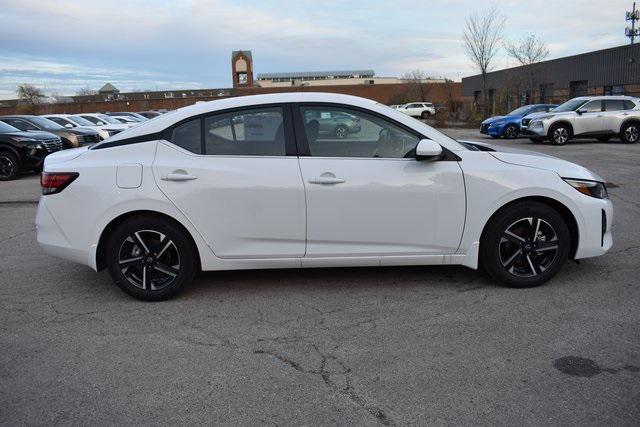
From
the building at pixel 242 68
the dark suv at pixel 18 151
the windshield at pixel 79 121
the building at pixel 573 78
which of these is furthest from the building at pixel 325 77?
the dark suv at pixel 18 151

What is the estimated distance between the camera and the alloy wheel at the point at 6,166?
13448mm

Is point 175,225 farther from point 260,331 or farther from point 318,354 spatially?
point 318,354

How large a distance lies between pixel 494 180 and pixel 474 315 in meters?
1.12

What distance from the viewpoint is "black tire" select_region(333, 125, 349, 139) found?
454 cm

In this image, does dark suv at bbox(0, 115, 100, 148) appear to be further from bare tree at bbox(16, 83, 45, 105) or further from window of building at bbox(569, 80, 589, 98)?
bare tree at bbox(16, 83, 45, 105)

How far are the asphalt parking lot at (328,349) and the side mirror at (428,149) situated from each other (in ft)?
3.82

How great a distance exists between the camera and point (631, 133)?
765 inches

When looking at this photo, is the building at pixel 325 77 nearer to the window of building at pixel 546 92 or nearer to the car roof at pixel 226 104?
the window of building at pixel 546 92

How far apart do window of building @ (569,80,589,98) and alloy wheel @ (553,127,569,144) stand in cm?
2193

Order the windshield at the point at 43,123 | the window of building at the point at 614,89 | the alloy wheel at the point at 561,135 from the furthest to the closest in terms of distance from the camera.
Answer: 1. the window of building at the point at 614,89
2. the alloy wheel at the point at 561,135
3. the windshield at the point at 43,123

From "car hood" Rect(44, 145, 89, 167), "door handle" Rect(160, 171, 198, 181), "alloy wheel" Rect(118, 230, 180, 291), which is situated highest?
"car hood" Rect(44, 145, 89, 167)

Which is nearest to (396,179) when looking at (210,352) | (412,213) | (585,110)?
(412,213)

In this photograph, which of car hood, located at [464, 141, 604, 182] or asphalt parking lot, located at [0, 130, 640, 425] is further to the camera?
car hood, located at [464, 141, 604, 182]

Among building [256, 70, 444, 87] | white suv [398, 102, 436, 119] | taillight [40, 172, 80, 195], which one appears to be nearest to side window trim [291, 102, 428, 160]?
taillight [40, 172, 80, 195]
